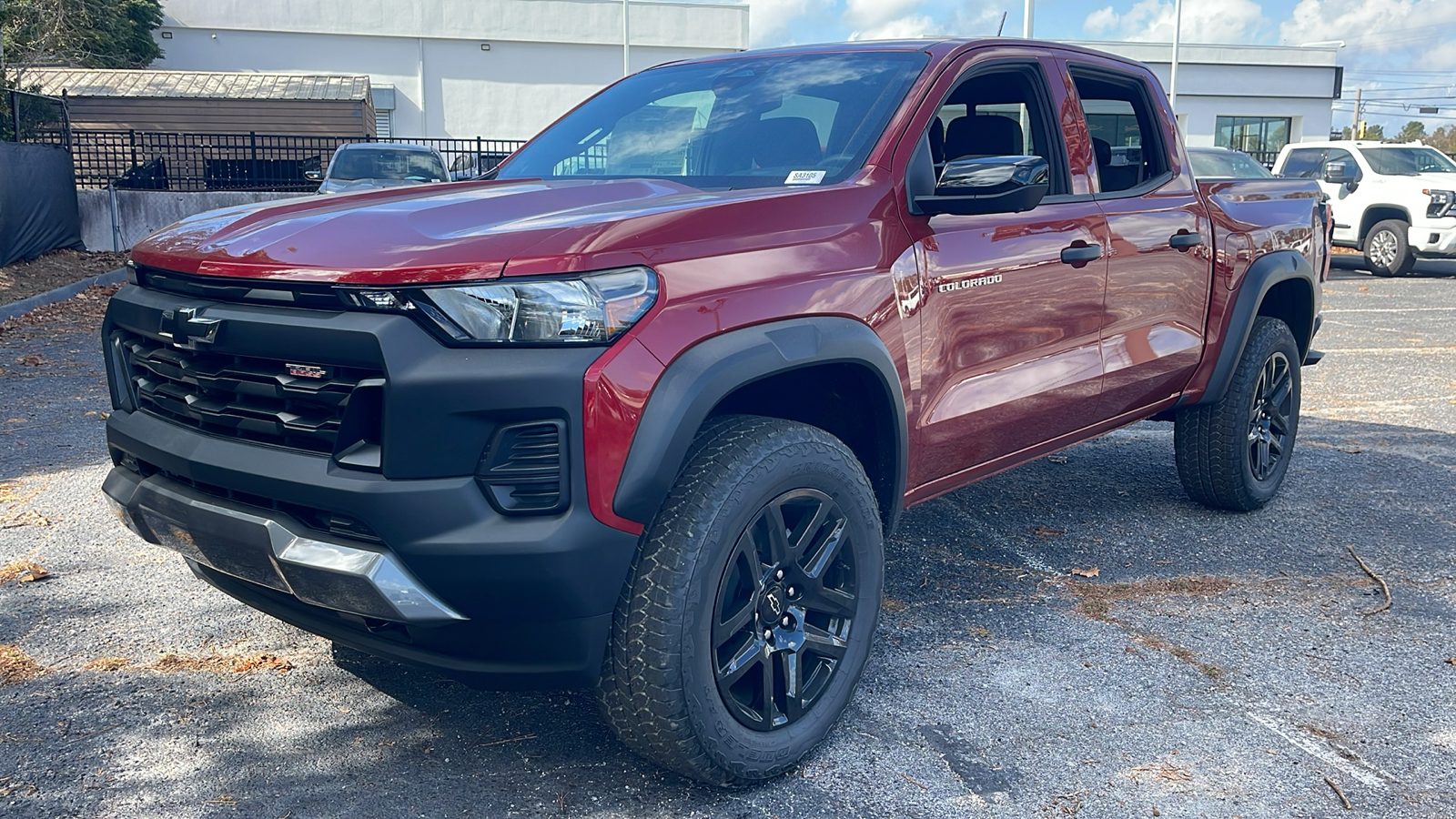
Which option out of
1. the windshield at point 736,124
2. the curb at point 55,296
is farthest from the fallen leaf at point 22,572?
the curb at point 55,296

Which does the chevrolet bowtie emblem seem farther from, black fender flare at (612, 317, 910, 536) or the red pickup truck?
black fender flare at (612, 317, 910, 536)

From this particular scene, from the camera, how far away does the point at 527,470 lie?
2.23 m

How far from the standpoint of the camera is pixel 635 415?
2285 millimetres

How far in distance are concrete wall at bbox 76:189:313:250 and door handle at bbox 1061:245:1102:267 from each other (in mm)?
15508

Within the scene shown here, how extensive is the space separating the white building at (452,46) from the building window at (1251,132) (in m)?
17.8

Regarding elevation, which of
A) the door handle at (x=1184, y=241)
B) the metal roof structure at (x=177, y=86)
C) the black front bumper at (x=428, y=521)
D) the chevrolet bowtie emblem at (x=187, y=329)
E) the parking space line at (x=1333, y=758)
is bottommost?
the parking space line at (x=1333, y=758)

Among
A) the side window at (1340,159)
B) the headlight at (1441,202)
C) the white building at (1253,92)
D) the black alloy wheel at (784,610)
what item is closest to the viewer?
the black alloy wheel at (784,610)

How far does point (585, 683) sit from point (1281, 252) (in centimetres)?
381

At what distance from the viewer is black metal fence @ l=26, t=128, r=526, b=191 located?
18047 millimetres

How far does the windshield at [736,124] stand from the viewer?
10.6 feet

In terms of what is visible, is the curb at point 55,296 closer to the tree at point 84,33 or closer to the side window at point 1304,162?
the side window at point 1304,162

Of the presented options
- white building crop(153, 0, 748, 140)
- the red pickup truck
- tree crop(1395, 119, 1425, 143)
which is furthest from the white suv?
tree crop(1395, 119, 1425, 143)

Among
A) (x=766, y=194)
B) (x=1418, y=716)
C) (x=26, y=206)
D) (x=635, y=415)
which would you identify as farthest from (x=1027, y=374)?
(x=26, y=206)

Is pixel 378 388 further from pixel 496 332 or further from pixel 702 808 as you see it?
pixel 702 808
